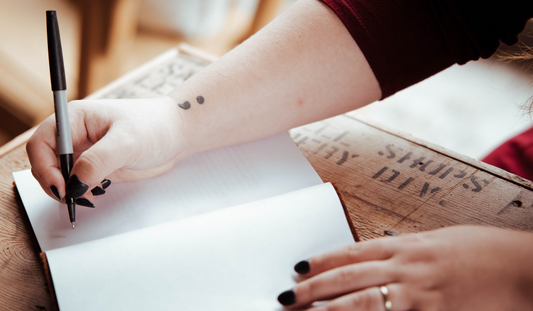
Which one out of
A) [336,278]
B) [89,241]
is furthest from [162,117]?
[336,278]

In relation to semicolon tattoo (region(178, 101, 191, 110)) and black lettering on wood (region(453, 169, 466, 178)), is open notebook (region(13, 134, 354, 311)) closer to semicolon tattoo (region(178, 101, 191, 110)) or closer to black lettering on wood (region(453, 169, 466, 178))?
semicolon tattoo (region(178, 101, 191, 110))

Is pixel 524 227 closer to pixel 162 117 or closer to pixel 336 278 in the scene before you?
pixel 336 278

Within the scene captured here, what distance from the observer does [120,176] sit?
25.9 inches

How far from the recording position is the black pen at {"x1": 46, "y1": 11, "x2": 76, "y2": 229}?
0.54 metres

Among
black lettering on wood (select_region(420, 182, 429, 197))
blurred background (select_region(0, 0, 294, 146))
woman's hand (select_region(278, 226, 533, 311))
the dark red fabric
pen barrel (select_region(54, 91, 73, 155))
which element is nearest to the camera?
woman's hand (select_region(278, 226, 533, 311))

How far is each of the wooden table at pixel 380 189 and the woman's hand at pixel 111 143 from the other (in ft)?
0.35

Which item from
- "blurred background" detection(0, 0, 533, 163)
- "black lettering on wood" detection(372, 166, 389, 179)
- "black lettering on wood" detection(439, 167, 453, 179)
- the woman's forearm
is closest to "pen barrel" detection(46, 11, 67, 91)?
the woman's forearm

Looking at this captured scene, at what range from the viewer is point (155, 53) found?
2.18 meters

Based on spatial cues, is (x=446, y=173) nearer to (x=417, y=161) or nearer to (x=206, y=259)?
(x=417, y=161)

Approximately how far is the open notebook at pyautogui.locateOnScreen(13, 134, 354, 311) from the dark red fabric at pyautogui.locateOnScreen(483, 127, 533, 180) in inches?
19.8

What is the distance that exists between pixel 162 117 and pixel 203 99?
86 mm

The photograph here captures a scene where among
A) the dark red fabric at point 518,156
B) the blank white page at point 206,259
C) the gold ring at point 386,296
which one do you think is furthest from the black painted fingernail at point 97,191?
the dark red fabric at point 518,156

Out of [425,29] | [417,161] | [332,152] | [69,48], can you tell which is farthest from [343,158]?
[69,48]

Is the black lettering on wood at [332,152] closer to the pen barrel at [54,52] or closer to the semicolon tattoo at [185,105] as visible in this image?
the semicolon tattoo at [185,105]
